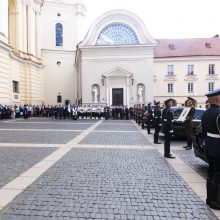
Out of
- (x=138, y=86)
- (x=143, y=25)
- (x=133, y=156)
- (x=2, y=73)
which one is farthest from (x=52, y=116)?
(x=133, y=156)

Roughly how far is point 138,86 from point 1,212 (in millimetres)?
37865

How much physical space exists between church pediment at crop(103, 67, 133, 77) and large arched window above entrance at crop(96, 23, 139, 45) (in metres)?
3.35

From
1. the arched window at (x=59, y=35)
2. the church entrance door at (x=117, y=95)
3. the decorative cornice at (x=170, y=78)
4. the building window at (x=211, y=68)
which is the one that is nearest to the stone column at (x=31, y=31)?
the church entrance door at (x=117, y=95)

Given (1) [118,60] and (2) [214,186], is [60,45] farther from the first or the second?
(2) [214,186]

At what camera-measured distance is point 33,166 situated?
28.4ft

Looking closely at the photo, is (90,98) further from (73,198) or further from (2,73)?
(73,198)

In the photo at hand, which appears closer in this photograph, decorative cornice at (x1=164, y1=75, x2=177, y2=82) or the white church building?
the white church building

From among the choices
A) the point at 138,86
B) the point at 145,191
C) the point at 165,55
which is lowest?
the point at 145,191

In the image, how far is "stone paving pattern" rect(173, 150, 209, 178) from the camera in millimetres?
8405

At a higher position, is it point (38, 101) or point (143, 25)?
point (143, 25)

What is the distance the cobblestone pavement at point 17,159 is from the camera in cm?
770

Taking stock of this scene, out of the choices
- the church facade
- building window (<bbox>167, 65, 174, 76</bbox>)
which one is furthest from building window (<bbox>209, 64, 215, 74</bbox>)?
building window (<bbox>167, 65, 174, 76</bbox>)

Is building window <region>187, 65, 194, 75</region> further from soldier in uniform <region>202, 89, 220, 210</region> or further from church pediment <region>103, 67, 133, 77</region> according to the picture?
soldier in uniform <region>202, 89, 220, 210</region>

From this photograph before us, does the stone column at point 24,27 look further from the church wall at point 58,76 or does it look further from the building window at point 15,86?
the church wall at point 58,76
